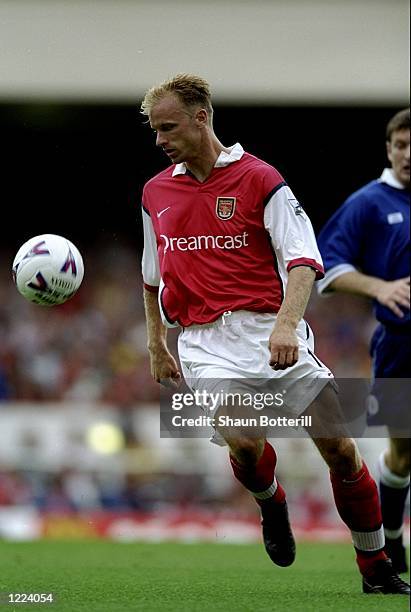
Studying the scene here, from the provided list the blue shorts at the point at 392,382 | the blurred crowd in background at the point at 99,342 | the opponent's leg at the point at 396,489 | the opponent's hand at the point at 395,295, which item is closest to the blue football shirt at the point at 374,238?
the blue shorts at the point at 392,382

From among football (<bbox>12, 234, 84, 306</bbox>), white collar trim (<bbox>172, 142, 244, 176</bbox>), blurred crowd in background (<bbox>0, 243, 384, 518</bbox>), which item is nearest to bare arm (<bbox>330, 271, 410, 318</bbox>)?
white collar trim (<bbox>172, 142, 244, 176</bbox>)

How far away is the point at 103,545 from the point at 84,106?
20.5ft

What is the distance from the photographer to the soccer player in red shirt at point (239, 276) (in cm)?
480

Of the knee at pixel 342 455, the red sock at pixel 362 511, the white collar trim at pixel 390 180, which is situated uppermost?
the white collar trim at pixel 390 180

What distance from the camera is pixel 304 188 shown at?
21.8ft

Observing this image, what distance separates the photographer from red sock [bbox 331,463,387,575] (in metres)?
4.96

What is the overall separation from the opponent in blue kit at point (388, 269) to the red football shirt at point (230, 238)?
4.44 ft

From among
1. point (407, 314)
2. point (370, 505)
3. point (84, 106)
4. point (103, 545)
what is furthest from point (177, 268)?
point (84, 106)

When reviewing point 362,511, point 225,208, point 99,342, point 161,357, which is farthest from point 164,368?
point 99,342

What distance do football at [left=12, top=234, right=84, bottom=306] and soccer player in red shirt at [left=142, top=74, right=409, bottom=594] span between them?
405 mm

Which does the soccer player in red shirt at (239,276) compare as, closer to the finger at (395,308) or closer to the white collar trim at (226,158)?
the white collar trim at (226,158)

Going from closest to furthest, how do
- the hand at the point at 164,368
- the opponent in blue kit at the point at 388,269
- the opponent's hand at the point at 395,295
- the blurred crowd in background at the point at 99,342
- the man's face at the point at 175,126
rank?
the man's face at the point at 175,126, the hand at the point at 164,368, the opponent's hand at the point at 395,295, the opponent in blue kit at the point at 388,269, the blurred crowd in background at the point at 99,342

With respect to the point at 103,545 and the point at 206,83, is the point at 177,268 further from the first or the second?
the point at 103,545

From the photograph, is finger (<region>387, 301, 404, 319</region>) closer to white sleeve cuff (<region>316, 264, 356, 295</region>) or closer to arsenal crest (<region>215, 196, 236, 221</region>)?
white sleeve cuff (<region>316, 264, 356, 295</region>)
